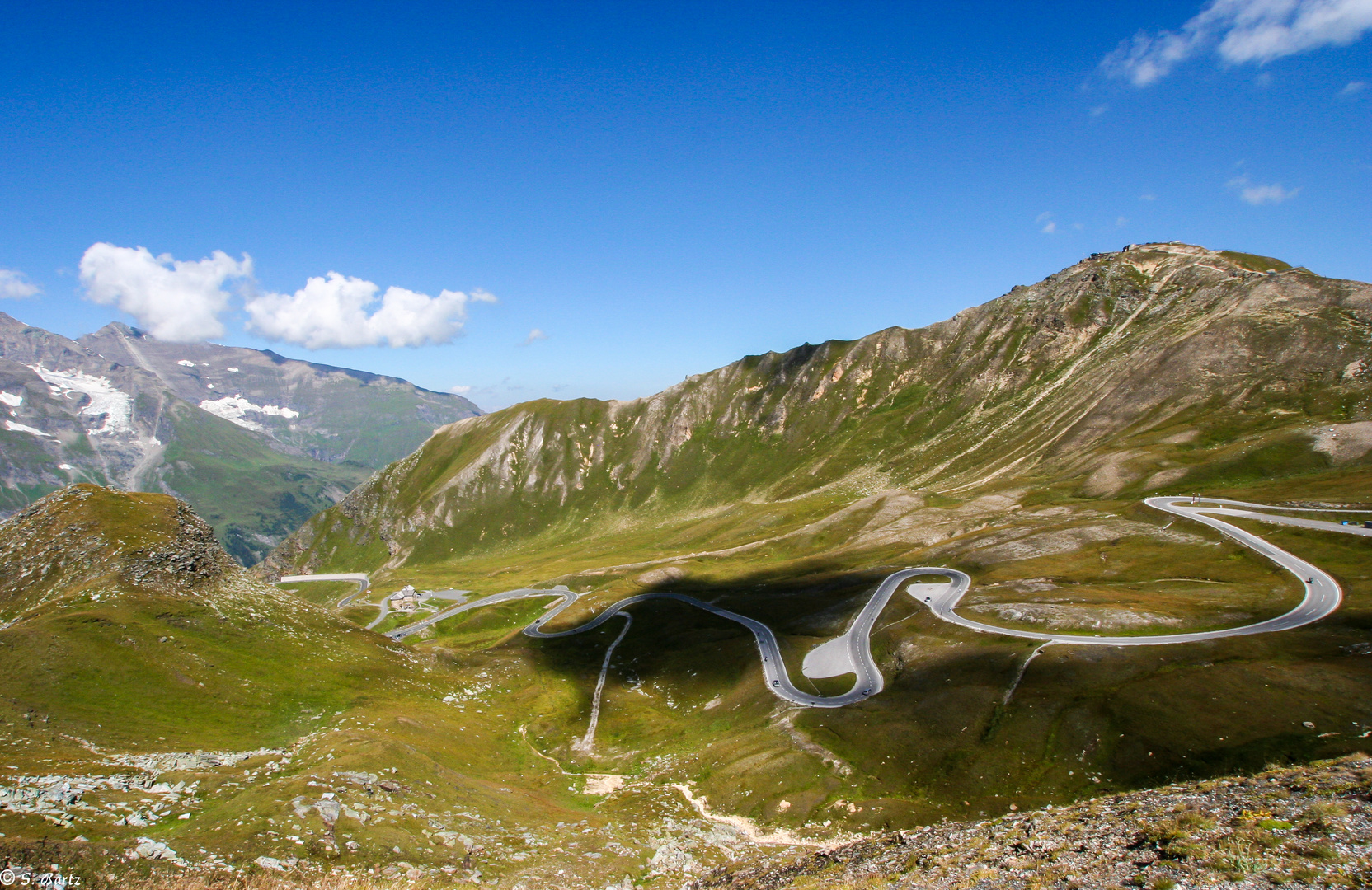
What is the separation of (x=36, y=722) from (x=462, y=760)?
101 feet

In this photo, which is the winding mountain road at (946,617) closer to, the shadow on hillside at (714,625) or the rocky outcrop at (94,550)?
the shadow on hillside at (714,625)

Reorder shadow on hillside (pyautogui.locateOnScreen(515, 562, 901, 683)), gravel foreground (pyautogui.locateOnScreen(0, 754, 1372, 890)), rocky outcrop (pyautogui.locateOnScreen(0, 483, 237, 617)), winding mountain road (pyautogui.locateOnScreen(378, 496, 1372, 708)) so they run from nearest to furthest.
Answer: gravel foreground (pyautogui.locateOnScreen(0, 754, 1372, 890))
winding mountain road (pyautogui.locateOnScreen(378, 496, 1372, 708))
rocky outcrop (pyautogui.locateOnScreen(0, 483, 237, 617))
shadow on hillside (pyautogui.locateOnScreen(515, 562, 901, 683))

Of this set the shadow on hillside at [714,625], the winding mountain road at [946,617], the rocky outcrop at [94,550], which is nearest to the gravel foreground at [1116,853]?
the winding mountain road at [946,617]

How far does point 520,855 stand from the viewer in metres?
39.9

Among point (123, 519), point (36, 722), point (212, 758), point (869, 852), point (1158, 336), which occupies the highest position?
point (1158, 336)

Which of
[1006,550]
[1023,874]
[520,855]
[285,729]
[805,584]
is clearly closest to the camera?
[1023,874]

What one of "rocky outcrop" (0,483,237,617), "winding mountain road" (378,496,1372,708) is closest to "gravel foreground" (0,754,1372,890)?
"winding mountain road" (378,496,1372,708)

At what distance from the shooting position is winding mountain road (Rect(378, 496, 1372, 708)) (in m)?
64.7

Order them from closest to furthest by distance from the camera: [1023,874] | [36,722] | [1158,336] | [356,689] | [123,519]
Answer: [1023,874]
[36,722]
[356,689]
[123,519]
[1158,336]

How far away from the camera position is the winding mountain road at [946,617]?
64.7 m

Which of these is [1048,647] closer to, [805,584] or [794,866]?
[794,866]

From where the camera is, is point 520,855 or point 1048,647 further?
point 1048,647

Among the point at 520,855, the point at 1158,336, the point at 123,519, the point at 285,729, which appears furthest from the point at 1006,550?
the point at 1158,336

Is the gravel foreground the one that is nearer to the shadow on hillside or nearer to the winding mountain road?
the winding mountain road
